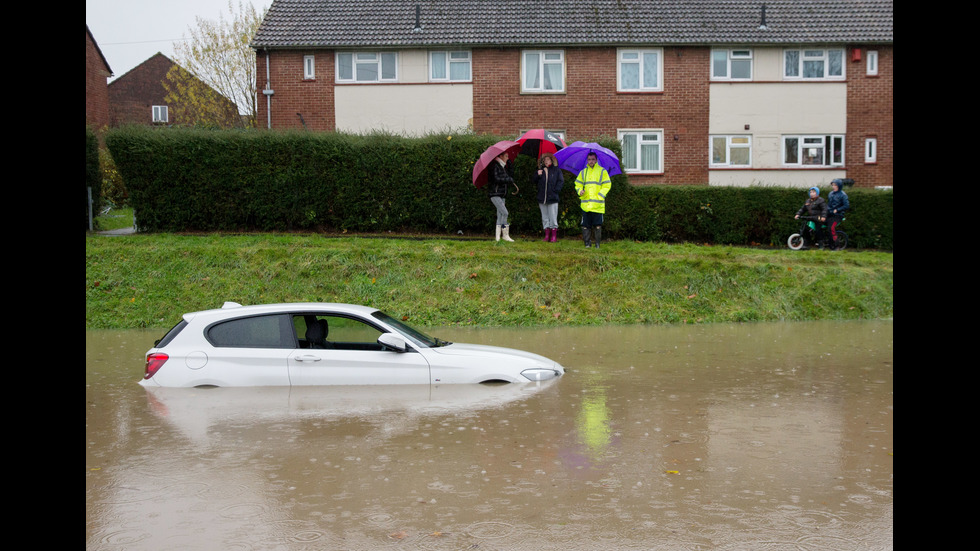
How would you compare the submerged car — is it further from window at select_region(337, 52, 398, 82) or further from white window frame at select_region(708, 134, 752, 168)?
white window frame at select_region(708, 134, 752, 168)

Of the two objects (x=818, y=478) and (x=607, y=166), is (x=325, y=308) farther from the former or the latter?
(x=607, y=166)

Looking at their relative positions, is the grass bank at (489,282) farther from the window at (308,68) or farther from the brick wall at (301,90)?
the window at (308,68)

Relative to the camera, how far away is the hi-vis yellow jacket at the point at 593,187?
1864 centimetres

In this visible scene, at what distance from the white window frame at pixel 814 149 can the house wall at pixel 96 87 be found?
37081 mm

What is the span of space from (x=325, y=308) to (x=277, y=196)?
11.7 meters

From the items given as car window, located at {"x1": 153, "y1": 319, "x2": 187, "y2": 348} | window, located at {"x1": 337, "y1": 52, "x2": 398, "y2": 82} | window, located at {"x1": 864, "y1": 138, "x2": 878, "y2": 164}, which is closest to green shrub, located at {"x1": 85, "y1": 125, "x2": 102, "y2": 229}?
window, located at {"x1": 337, "y1": 52, "x2": 398, "y2": 82}

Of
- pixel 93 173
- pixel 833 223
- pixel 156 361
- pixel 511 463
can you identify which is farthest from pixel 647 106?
pixel 511 463

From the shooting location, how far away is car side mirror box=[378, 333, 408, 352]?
952 cm

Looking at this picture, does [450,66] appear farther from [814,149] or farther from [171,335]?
[171,335]

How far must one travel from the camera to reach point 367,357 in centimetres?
957

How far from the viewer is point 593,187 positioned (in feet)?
61.2

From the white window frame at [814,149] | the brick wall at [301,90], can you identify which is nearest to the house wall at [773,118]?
the white window frame at [814,149]

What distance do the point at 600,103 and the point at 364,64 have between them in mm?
7749
